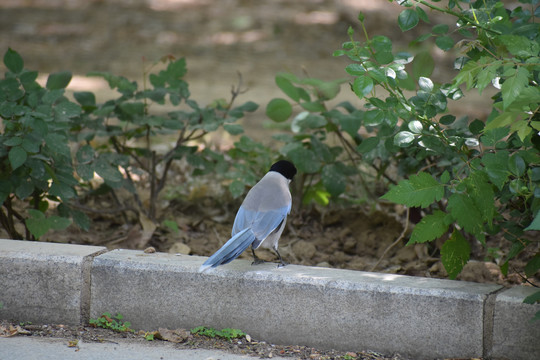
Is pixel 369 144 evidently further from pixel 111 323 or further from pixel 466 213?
pixel 111 323

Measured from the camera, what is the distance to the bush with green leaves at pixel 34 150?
139 inches

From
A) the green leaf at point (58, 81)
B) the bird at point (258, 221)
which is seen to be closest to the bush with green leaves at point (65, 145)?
the green leaf at point (58, 81)

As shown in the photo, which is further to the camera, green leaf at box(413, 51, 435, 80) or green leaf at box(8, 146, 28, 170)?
green leaf at box(413, 51, 435, 80)

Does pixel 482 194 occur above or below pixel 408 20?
below

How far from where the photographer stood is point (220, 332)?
126 inches

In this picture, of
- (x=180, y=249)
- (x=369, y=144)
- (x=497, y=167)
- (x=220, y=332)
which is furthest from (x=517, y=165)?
(x=180, y=249)

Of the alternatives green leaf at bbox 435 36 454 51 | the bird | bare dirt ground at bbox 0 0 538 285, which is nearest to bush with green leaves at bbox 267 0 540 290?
green leaf at bbox 435 36 454 51

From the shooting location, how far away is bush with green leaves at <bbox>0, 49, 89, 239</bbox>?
3.53m

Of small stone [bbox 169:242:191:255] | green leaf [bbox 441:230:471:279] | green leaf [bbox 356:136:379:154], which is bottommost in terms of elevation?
small stone [bbox 169:242:191:255]

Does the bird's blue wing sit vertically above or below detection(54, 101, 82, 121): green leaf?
below

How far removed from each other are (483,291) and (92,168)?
2234mm

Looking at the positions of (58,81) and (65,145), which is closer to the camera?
(65,145)

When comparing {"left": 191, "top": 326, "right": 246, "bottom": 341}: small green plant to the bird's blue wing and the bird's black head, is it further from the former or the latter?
the bird's black head

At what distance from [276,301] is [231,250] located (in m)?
0.31
